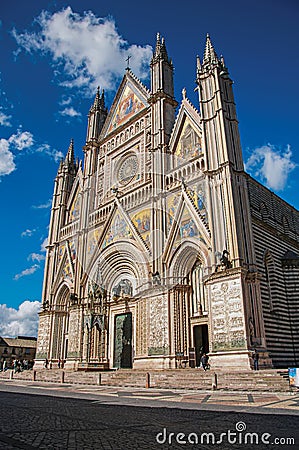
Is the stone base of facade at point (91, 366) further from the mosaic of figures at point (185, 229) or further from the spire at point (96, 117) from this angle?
the spire at point (96, 117)

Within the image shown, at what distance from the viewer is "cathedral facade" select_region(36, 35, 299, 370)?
17.3 metres

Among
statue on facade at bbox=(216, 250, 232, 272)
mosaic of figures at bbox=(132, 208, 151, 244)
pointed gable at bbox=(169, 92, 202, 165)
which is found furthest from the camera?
mosaic of figures at bbox=(132, 208, 151, 244)

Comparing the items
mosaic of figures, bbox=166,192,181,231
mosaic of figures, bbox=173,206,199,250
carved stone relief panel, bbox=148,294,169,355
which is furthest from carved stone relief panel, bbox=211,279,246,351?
mosaic of figures, bbox=166,192,181,231

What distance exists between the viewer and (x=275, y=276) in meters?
20.0

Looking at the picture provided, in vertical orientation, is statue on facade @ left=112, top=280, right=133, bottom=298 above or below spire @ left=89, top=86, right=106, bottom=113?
below

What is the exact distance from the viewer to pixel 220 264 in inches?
684

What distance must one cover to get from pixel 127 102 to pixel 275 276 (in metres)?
18.6

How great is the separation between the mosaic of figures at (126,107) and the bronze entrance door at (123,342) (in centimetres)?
1571


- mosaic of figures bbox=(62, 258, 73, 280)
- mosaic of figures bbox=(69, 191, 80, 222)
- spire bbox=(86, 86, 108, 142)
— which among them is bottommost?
mosaic of figures bbox=(62, 258, 73, 280)

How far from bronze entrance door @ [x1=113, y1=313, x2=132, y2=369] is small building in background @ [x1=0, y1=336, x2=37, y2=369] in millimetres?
39858

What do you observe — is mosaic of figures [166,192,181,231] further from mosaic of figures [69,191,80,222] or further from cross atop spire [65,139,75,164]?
cross atop spire [65,139,75,164]

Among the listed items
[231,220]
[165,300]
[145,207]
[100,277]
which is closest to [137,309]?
[165,300]

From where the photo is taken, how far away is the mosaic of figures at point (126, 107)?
1141 inches

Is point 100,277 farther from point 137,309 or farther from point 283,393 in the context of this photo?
point 283,393
